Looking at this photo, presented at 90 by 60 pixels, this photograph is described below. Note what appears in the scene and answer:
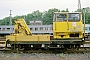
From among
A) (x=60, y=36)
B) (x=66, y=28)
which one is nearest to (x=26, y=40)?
(x=60, y=36)

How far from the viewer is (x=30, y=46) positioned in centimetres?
1581

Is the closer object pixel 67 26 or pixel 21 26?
pixel 67 26

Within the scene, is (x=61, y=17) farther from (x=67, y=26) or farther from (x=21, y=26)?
(x=21, y=26)

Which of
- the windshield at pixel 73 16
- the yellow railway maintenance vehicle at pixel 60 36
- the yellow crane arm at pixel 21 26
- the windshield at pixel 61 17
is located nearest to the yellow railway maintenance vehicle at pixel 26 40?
the yellow railway maintenance vehicle at pixel 60 36

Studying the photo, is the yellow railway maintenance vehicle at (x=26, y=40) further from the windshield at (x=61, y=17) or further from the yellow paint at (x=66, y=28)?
the windshield at (x=61, y=17)

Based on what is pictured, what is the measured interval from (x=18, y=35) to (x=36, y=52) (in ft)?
6.51

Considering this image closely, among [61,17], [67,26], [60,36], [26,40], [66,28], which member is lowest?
[26,40]

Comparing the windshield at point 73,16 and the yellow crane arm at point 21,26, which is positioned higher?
the windshield at point 73,16

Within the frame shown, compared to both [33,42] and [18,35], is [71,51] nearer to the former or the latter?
[33,42]

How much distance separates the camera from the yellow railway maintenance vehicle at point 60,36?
15250 mm

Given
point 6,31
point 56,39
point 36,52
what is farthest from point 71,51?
point 6,31

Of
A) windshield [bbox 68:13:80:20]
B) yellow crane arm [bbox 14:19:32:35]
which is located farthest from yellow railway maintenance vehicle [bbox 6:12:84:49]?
yellow crane arm [bbox 14:19:32:35]

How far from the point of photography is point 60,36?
15664 millimetres

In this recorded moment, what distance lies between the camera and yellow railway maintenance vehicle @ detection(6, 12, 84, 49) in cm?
1525
